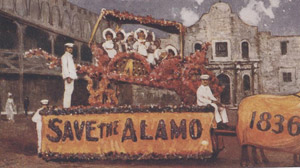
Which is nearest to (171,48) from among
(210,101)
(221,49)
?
(221,49)

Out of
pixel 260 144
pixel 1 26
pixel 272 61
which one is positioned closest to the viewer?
pixel 260 144

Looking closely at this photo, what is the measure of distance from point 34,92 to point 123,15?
1873mm

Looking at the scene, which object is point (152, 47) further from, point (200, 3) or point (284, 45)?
point (284, 45)

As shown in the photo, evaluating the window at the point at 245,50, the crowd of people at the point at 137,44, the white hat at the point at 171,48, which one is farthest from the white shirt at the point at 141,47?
the window at the point at 245,50

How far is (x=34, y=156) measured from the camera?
514cm

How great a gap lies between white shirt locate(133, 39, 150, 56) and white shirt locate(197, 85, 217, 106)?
106 centimetres

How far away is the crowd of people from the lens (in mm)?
5426

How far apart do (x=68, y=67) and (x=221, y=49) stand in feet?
8.12

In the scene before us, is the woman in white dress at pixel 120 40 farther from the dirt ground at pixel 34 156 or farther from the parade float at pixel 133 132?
the dirt ground at pixel 34 156

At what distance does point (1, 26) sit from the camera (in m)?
5.32

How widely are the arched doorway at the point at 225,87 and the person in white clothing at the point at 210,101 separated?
25 centimetres

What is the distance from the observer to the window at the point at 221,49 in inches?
217

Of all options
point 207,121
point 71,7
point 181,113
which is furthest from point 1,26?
point 207,121

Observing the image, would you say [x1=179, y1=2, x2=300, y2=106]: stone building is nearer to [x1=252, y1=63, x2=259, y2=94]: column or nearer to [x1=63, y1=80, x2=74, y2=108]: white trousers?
[x1=252, y1=63, x2=259, y2=94]: column
